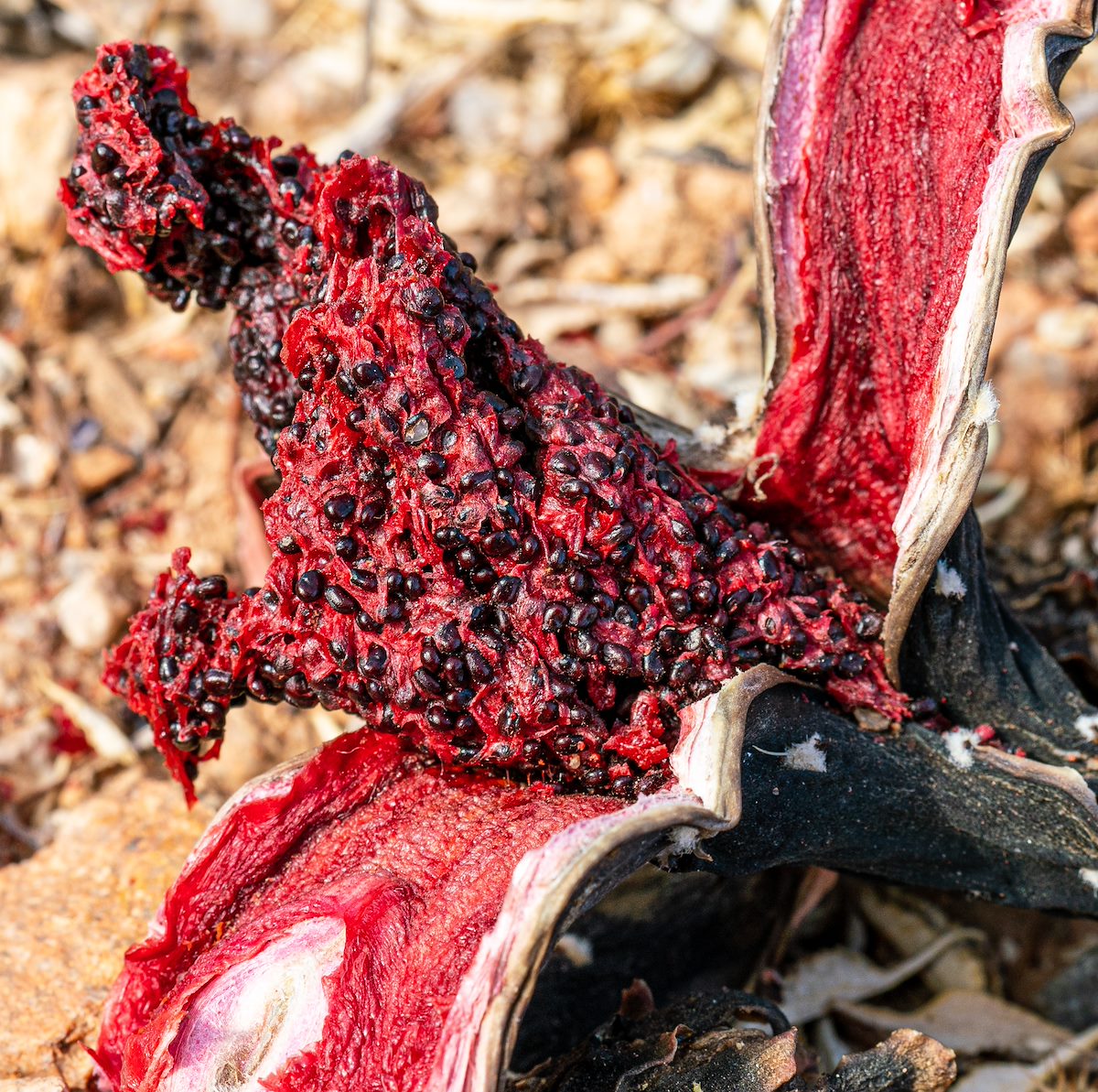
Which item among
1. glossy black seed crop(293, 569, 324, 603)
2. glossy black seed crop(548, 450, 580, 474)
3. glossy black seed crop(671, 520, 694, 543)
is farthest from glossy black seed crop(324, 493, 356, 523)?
glossy black seed crop(671, 520, 694, 543)

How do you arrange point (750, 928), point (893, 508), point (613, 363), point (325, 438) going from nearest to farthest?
1. point (325, 438)
2. point (893, 508)
3. point (750, 928)
4. point (613, 363)

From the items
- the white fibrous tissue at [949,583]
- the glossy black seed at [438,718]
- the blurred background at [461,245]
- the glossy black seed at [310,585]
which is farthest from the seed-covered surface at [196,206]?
the white fibrous tissue at [949,583]

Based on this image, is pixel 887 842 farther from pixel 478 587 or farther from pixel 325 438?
pixel 325 438

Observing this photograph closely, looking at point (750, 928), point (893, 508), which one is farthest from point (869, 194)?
point (750, 928)

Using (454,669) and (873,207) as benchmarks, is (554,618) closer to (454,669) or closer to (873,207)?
(454,669)

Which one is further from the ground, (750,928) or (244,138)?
(244,138)

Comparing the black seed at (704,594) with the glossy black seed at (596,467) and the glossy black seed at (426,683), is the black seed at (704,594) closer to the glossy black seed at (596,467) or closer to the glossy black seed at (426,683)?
the glossy black seed at (596,467)

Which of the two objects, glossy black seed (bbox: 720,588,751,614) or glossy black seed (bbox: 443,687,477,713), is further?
glossy black seed (bbox: 720,588,751,614)

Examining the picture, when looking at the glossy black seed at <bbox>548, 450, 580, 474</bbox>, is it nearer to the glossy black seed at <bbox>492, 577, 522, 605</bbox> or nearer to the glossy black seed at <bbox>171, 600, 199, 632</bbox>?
the glossy black seed at <bbox>492, 577, 522, 605</bbox>
